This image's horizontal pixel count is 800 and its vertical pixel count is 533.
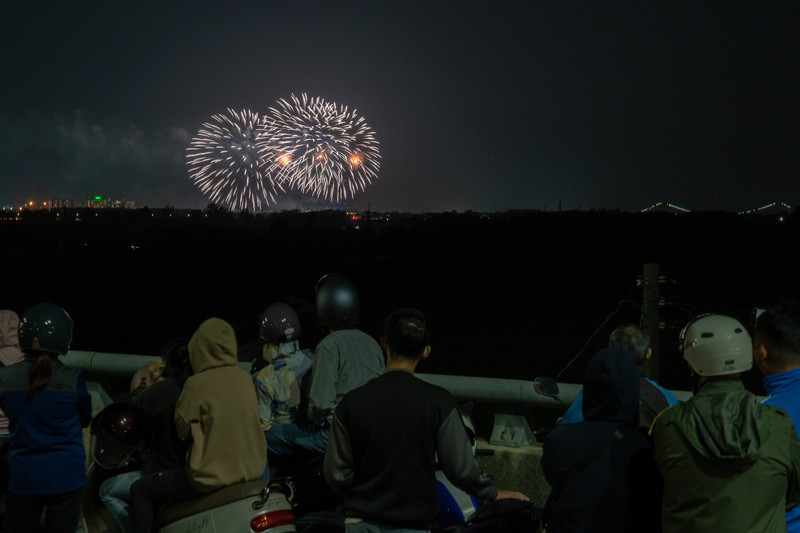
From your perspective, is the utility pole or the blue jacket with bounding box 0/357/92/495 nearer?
the blue jacket with bounding box 0/357/92/495

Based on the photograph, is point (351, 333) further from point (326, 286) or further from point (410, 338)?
point (410, 338)

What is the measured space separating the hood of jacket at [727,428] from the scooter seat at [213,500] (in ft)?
7.23

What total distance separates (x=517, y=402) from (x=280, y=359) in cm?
176

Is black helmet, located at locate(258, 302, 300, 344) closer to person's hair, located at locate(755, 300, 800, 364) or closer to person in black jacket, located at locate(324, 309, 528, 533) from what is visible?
person in black jacket, located at locate(324, 309, 528, 533)

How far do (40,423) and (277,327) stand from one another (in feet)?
5.25

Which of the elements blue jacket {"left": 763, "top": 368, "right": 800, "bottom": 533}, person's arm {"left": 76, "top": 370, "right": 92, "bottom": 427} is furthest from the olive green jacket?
person's arm {"left": 76, "top": 370, "right": 92, "bottom": 427}

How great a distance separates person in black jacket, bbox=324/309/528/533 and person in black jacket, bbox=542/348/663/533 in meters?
0.40

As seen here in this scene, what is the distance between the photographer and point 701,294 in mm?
61281

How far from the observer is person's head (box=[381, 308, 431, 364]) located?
11.2ft

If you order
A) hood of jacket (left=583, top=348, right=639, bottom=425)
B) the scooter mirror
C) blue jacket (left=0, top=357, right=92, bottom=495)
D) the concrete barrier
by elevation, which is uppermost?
hood of jacket (left=583, top=348, right=639, bottom=425)

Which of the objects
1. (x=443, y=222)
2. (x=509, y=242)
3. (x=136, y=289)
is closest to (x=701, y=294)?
(x=136, y=289)

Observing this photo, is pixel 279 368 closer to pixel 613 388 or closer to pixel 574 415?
pixel 574 415

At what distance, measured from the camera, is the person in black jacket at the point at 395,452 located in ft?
10.5

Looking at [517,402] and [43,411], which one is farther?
[517,402]
